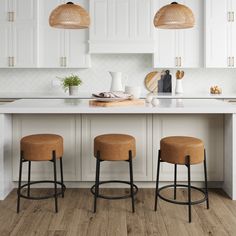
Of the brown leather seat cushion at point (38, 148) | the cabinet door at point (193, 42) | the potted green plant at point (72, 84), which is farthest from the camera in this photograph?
the cabinet door at point (193, 42)

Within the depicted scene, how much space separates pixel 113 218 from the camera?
11.3 feet

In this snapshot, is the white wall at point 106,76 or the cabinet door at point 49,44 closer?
the cabinet door at point 49,44

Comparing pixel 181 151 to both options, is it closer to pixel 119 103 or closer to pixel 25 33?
pixel 119 103

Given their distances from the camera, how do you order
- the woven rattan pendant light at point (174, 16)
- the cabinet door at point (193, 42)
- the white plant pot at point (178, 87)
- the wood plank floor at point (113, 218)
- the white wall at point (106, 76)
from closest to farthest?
the wood plank floor at point (113, 218) → the woven rattan pendant light at point (174, 16) → the cabinet door at point (193, 42) → the white plant pot at point (178, 87) → the white wall at point (106, 76)

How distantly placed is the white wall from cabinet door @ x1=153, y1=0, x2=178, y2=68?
41 centimetres

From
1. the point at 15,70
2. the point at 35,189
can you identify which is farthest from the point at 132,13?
the point at 35,189

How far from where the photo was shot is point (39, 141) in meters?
3.54

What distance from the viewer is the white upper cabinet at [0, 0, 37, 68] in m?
5.98

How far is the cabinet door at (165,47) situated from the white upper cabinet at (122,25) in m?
0.13

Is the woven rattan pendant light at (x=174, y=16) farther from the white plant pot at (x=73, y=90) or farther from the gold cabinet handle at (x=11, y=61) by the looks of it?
the gold cabinet handle at (x=11, y=61)

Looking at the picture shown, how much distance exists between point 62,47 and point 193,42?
1897 millimetres

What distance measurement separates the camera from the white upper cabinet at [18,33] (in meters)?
5.98

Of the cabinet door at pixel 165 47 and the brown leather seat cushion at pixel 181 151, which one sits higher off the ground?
the cabinet door at pixel 165 47

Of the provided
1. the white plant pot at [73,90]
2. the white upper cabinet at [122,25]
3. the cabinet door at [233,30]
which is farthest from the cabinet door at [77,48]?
the cabinet door at [233,30]
